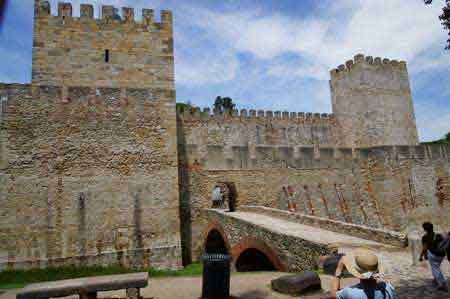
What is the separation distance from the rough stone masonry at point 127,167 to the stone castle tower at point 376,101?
15.4 feet

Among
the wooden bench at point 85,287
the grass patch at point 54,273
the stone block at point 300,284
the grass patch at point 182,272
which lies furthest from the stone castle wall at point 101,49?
the stone block at point 300,284

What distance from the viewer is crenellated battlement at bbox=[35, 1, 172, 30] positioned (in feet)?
42.0

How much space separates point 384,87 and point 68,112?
2071 cm

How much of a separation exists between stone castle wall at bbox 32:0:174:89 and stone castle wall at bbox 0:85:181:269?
1.82 m

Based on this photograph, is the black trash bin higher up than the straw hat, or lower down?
lower down

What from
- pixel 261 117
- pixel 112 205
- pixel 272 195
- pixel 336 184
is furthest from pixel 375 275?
pixel 261 117

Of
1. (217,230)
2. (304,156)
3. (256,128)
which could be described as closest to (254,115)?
(256,128)

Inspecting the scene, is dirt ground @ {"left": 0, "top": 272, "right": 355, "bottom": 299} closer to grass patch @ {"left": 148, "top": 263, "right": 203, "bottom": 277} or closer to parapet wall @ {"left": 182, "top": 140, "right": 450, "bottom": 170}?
grass patch @ {"left": 148, "top": 263, "right": 203, "bottom": 277}

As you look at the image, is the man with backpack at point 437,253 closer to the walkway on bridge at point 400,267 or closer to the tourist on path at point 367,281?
the walkway on bridge at point 400,267

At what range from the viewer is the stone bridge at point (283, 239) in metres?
6.45

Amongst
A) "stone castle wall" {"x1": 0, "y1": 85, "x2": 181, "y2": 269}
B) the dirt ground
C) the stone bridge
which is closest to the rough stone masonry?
"stone castle wall" {"x1": 0, "y1": 85, "x2": 181, "y2": 269}

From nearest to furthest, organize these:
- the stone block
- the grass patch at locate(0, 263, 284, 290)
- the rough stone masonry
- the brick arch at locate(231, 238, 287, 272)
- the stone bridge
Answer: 1. the stone block
2. the stone bridge
3. the brick arch at locate(231, 238, 287, 272)
4. the grass patch at locate(0, 263, 284, 290)
5. the rough stone masonry

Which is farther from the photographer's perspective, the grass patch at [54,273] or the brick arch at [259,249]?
the grass patch at [54,273]

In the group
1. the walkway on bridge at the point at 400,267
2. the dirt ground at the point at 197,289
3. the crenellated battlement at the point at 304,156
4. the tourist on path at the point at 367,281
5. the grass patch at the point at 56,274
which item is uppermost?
the crenellated battlement at the point at 304,156
